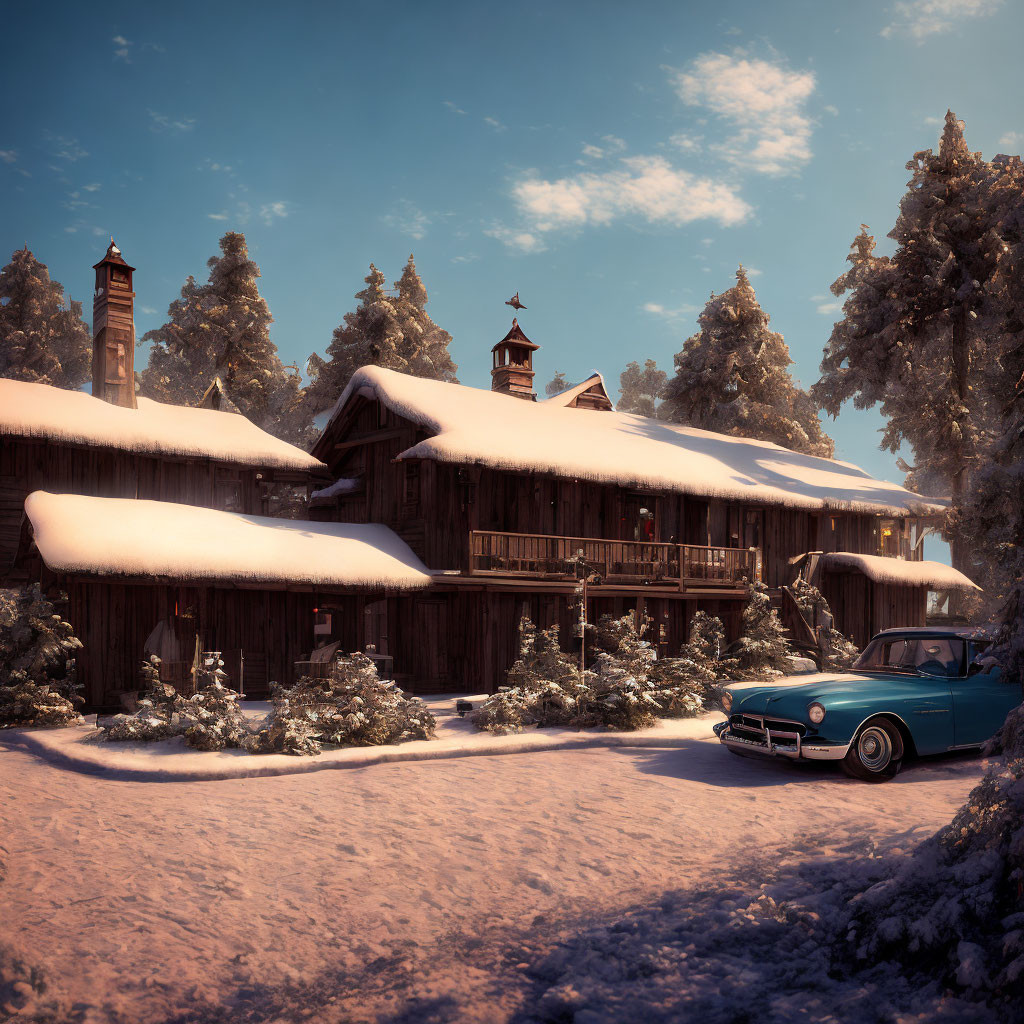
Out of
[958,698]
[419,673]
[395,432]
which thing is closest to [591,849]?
[958,698]

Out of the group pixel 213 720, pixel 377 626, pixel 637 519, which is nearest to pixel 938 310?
pixel 637 519

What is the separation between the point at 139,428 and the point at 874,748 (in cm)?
2093

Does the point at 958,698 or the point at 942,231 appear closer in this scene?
the point at 958,698

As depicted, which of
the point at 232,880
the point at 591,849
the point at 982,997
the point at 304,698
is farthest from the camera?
the point at 304,698

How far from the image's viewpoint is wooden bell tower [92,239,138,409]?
28.4 m

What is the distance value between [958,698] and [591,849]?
6.08 meters

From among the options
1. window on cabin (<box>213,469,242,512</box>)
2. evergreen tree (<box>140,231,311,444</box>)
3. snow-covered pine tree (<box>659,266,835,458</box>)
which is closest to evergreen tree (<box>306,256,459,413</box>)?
evergreen tree (<box>140,231,311,444</box>)

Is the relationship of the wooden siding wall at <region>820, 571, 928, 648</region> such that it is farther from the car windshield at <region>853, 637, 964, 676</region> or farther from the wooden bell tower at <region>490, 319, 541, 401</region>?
the car windshield at <region>853, 637, 964, 676</region>

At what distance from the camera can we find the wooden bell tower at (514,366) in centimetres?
3781

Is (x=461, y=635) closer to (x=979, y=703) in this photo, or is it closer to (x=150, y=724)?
(x=150, y=724)

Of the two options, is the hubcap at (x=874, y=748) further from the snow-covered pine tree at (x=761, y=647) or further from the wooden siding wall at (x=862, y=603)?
the wooden siding wall at (x=862, y=603)

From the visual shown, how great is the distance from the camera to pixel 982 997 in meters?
5.12

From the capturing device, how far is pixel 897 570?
32.1 meters

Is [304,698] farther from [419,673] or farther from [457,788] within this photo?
[419,673]
